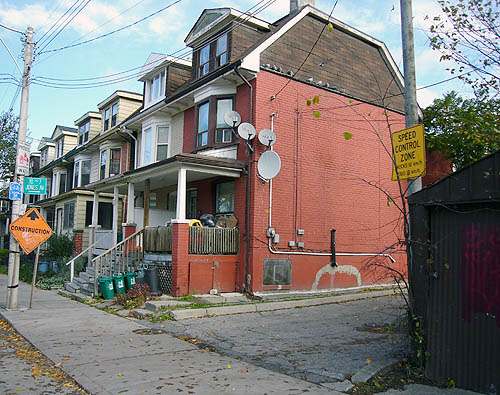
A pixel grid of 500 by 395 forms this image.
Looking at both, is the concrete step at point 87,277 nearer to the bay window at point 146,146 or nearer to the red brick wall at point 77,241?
the bay window at point 146,146

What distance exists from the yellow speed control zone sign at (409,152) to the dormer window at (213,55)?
10.2 m

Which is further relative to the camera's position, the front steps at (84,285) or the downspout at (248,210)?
the front steps at (84,285)

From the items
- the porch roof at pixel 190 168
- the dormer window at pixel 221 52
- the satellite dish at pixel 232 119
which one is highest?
the dormer window at pixel 221 52

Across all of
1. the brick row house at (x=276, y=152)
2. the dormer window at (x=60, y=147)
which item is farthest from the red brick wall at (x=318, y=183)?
the dormer window at (x=60, y=147)

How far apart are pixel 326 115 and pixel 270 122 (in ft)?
8.80

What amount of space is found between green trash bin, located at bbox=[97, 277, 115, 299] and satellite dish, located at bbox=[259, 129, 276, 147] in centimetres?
626

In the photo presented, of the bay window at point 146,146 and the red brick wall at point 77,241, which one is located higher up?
the bay window at point 146,146

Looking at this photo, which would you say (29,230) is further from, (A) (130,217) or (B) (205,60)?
(B) (205,60)

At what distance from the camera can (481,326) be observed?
5.30 m

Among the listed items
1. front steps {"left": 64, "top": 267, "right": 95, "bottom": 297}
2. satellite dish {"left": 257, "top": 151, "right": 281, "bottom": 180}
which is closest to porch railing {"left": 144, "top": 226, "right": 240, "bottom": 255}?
satellite dish {"left": 257, "top": 151, "right": 281, "bottom": 180}

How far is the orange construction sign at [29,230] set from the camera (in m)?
11.9

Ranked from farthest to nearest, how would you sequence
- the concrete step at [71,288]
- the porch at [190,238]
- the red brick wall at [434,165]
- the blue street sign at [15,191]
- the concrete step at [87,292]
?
the red brick wall at [434,165], the concrete step at [71,288], the concrete step at [87,292], the porch at [190,238], the blue street sign at [15,191]

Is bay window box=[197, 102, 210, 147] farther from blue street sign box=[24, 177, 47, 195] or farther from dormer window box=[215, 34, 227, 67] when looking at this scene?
blue street sign box=[24, 177, 47, 195]

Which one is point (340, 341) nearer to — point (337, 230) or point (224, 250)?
point (224, 250)
